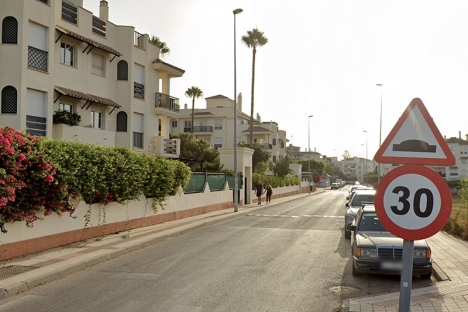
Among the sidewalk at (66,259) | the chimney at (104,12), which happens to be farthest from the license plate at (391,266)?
the chimney at (104,12)

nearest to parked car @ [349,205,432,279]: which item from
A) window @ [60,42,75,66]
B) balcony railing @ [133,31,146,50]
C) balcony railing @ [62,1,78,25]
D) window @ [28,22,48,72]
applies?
window @ [28,22,48,72]

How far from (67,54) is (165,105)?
10518 millimetres

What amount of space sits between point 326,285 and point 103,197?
8695 mm

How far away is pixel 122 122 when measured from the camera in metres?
32.7

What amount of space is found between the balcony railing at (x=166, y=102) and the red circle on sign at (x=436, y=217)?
3245 centimetres

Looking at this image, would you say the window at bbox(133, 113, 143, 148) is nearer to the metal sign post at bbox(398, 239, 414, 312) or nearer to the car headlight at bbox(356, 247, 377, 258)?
the car headlight at bbox(356, 247, 377, 258)

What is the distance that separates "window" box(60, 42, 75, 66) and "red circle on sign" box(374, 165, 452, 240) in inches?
995

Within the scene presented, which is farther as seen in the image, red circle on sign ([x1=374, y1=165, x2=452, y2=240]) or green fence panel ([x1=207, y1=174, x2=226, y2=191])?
green fence panel ([x1=207, y1=174, x2=226, y2=191])

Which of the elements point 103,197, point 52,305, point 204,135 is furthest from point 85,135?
point 204,135

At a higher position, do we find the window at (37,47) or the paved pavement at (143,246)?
the window at (37,47)

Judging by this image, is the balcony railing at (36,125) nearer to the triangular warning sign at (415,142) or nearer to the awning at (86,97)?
the awning at (86,97)

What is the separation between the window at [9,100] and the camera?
23.2 m

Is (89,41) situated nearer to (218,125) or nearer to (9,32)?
(9,32)

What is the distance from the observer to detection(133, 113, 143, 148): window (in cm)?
3359
